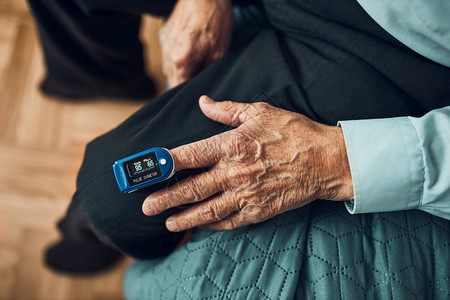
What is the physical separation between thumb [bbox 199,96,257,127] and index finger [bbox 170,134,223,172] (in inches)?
1.7

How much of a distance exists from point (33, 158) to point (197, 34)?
31.3 inches

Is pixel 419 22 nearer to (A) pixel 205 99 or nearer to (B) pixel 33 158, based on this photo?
(A) pixel 205 99

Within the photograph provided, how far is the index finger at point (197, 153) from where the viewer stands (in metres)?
0.63

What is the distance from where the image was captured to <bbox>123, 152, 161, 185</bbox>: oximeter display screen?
0.61m

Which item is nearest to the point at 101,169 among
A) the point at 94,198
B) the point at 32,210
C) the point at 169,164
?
the point at 94,198

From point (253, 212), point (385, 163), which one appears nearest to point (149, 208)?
point (253, 212)

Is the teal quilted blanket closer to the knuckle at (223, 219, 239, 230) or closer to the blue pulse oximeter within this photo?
the knuckle at (223, 219, 239, 230)

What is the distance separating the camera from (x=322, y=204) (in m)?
0.69

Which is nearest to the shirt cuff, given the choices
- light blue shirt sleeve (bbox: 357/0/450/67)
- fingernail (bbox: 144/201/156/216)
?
light blue shirt sleeve (bbox: 357/0/450/67)

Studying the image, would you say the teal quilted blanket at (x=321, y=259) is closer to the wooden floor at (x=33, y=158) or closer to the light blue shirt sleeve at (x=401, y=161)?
the light blue shirt sleeve at (x=401, y=161)

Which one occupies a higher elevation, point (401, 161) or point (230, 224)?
point (401, 161)

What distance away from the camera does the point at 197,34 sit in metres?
0.81

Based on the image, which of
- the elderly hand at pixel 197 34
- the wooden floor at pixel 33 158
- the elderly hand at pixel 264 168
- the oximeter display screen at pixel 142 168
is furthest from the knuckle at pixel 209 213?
the wooden floor at pixel 33 158

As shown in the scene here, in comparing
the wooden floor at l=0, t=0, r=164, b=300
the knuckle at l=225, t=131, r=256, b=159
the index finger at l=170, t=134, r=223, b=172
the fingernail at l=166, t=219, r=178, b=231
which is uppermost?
the knuckle at l=225, t=131, r=256, b=159
